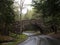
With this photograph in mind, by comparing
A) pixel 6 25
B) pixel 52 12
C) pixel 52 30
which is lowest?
pixel 52 30

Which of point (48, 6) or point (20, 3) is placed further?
point (20, 3)

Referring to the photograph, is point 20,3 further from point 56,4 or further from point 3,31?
point 56,4

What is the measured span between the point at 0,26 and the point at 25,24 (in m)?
17.4

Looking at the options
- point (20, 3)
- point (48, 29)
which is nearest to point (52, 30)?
point (48, 29)

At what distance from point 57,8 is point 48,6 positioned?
1.04 m

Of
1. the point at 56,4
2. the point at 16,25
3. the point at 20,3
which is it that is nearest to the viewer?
the point at 56,4

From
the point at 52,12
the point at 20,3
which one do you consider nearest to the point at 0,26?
the point at 20,3

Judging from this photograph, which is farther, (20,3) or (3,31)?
(20,3)

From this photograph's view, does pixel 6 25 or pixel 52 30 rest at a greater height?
pixel 6 25

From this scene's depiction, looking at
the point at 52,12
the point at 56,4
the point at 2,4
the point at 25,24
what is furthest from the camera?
the point at 25,24

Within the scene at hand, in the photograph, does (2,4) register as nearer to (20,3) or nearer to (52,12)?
(52,12)

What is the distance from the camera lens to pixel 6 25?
33781mm

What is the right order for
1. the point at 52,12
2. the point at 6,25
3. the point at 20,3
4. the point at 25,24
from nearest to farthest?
1. the point at 52,12
2. the point at 6,25
3. the point at 20,3
4. the point at 25,24

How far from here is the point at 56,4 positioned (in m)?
18.3
